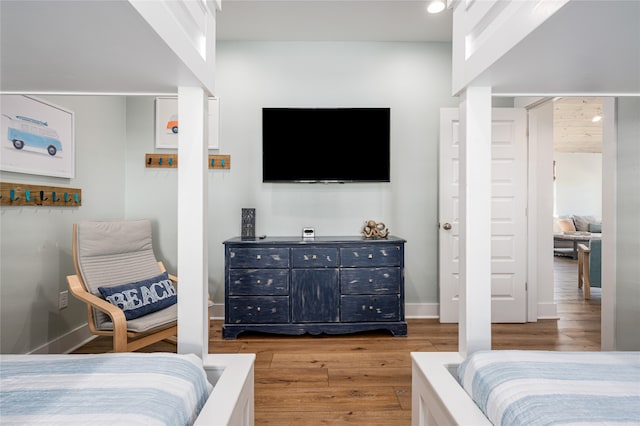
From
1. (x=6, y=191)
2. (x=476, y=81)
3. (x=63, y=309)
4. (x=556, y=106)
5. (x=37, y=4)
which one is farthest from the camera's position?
(x=556, y=106)

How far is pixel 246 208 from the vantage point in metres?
3.54

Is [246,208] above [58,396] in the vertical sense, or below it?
→ above

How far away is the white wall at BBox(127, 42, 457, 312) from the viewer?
3596 millimetres

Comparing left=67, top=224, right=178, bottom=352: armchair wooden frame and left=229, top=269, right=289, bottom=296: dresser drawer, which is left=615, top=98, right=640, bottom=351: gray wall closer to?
left=229, top=269, right=289, bottom=296: dresser drawer

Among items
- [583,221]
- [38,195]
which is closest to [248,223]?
[38,195]

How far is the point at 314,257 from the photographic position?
310 centimetres

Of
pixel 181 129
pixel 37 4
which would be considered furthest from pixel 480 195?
pixel 37 4

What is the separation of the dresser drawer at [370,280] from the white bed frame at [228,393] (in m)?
1.98

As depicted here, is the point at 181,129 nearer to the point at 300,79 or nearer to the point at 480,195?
the point at 480,195

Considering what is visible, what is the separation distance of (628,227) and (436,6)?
2.14 metres

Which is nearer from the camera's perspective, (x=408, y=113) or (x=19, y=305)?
(x=19, y=305)

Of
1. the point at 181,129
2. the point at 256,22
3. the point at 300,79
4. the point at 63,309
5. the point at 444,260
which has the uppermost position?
the point at 256,22

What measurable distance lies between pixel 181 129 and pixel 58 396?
2.27 feet

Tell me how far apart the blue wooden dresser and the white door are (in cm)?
66
